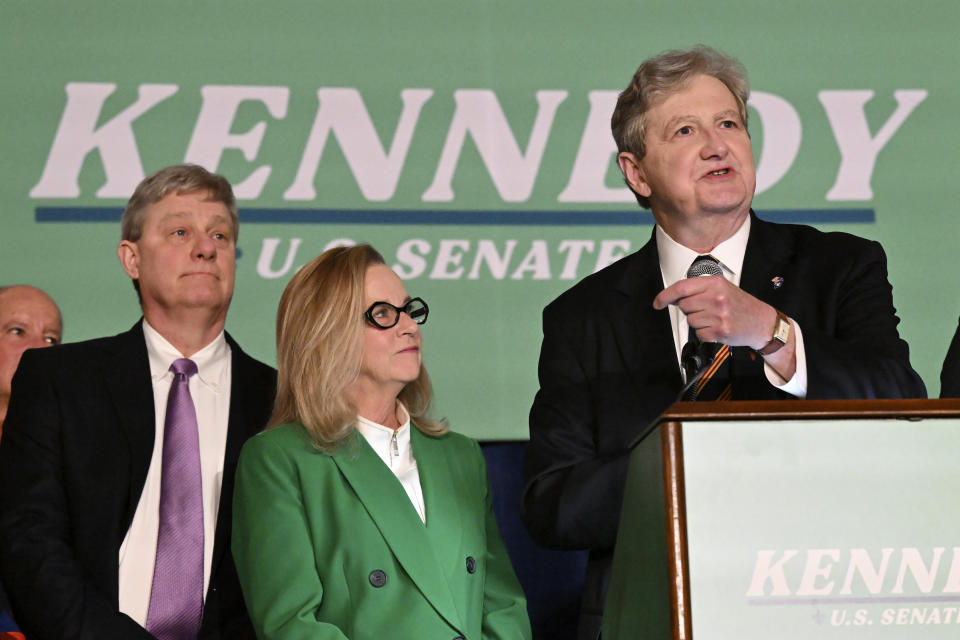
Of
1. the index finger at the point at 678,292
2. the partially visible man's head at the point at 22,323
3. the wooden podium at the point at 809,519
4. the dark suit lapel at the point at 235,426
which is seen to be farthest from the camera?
the partially visible man's head at the point at 22,323

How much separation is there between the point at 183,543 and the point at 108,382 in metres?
0.41

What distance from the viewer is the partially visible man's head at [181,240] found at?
3.07 meters

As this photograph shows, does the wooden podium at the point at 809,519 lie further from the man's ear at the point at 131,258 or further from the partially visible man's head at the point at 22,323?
the partially visible man's head at the point at 22,323

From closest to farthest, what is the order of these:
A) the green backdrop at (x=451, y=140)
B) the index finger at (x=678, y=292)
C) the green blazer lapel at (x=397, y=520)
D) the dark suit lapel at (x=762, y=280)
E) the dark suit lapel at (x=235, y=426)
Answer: the index finger at (x=678, y=292) < the dark suit lapel at (x=762, y=280) < the green blazer lapel at (x=397, y=520) < the dark suit lapel at (x=235, y=426) < the green backdrop at (x=451, y=140)

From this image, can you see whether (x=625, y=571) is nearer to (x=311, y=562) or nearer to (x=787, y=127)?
(x=311, y=562)

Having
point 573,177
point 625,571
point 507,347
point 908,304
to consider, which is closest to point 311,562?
point 625,571

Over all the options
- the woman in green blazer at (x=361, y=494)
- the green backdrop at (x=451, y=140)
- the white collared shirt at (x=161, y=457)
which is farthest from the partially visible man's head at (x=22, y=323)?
the woman in green blazer at (x=361, y=494)

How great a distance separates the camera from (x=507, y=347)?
138 inches

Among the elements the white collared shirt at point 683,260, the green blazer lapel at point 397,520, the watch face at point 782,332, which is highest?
the white collared shirt at point 683,260

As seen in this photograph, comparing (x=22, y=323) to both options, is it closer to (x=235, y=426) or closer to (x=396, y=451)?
(x=235, y=426)

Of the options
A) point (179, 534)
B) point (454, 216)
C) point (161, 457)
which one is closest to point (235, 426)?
point (161, 457)

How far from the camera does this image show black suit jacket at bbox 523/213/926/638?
2.09 m

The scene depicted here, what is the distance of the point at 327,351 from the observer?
2678mm

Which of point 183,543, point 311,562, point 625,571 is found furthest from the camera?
point 183,543
